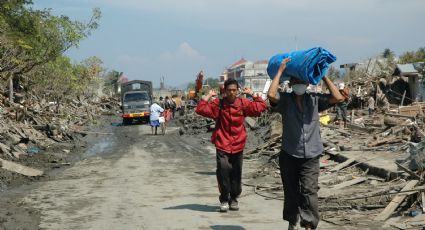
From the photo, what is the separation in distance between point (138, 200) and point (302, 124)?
4.19 metres

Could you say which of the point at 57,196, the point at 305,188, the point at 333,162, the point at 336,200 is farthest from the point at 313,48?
the point at 333,162

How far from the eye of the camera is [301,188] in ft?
19.7

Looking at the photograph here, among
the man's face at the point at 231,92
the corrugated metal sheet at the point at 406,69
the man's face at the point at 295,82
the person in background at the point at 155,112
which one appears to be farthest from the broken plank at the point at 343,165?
the corrugated metal sheet at the point at 406,69

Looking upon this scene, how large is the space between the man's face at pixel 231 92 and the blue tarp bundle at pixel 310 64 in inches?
62.9

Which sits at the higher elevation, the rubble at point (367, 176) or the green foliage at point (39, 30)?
the green foliage at point (39, 30)

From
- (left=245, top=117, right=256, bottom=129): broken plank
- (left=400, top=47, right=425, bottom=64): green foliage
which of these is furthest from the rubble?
(left=400, top=47, right=425, bottom=64): green foliage

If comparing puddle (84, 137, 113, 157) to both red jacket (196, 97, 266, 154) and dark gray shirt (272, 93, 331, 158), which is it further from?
dark gray shirt (272, 93, 331, 158)

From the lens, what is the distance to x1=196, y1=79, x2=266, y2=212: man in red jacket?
7.97 m

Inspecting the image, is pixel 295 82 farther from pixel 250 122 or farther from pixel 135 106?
pixel 135 106

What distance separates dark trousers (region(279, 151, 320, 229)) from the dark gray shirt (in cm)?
11

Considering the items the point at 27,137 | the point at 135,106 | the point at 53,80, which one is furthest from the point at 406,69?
the point at 27,137

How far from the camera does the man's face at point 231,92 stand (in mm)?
7941

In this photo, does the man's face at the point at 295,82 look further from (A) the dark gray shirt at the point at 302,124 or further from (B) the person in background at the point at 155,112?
(B) the person in background at the point at 155,112

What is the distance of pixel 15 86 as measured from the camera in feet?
Result: 96.5
